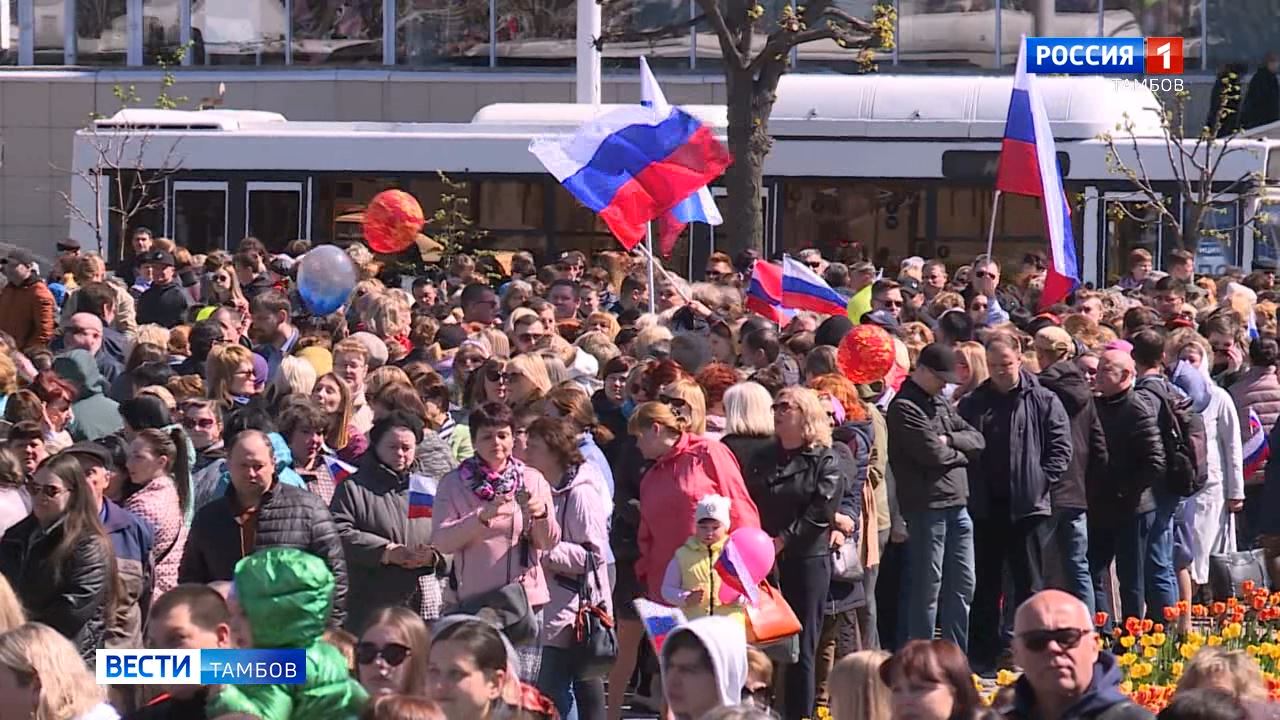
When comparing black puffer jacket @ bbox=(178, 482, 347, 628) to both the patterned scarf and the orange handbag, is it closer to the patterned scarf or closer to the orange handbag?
the patterned scarf

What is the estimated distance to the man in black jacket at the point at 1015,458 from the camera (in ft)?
38.4

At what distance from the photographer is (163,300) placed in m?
17.3

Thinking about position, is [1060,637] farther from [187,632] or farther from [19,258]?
[19,258]

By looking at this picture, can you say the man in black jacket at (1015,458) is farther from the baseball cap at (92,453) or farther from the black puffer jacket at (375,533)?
the baseball cap at (92,453)

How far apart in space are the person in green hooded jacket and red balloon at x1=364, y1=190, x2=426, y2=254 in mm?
15024

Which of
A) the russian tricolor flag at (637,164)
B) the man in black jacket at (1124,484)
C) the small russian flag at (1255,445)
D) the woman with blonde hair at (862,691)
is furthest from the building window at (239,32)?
the woman with blonde hair at (862,691)

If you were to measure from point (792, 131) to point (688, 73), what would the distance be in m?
11.1

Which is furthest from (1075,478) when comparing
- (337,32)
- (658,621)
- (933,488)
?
(337,32)

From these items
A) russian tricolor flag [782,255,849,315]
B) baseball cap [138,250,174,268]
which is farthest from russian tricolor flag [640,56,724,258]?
baseball cap [138,250,174,268]

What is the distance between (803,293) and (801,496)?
6.44 meters

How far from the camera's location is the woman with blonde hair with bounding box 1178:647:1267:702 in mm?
6328

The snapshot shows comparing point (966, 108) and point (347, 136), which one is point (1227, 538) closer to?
point (966, 108)

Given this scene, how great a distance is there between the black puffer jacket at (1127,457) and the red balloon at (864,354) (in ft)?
3.93

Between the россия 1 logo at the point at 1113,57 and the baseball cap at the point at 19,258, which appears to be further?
the россия 1 logo at the point at 1113,57
